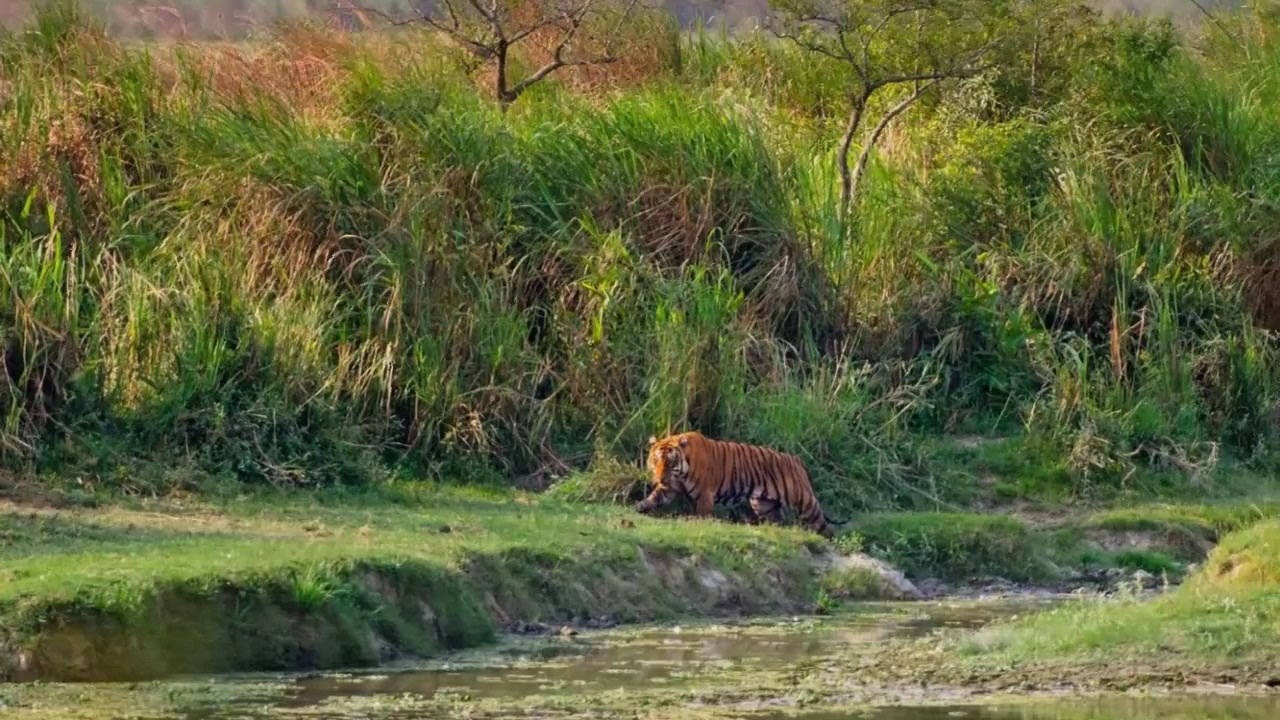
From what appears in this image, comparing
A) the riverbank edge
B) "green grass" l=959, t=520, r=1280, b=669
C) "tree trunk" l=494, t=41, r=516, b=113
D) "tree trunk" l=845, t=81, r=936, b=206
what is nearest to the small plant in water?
the riverbank edge

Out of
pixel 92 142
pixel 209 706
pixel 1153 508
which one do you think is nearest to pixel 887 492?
pixel 1153 508

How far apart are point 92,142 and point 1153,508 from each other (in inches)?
310

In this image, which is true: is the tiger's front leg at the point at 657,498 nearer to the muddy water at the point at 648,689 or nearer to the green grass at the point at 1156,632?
the muddy water at the point at 648,689

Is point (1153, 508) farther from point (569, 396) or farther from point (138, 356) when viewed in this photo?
point (138, 356)

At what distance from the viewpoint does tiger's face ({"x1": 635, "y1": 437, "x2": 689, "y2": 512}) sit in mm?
13828

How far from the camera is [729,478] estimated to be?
46.1 ft

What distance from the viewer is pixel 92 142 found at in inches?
632

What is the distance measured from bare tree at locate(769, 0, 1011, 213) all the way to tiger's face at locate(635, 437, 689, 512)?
571 cm

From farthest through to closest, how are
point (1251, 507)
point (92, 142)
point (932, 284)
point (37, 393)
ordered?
point (932, 284)
point (92, 142)
point (1251, 507)
point (37, 393)

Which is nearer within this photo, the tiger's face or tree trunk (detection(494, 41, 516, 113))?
the tiger's face

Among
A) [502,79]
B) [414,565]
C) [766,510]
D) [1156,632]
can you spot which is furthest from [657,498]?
[502,79]

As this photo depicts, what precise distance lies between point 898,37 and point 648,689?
1088 centimetres

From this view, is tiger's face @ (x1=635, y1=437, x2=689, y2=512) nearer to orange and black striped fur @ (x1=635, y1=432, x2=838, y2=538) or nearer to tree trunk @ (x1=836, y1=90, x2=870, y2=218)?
orange and black striped fur @ (x1=635, y1=432, x2=838, y2=538)

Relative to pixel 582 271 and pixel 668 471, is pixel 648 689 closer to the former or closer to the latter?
pixel 668 471
